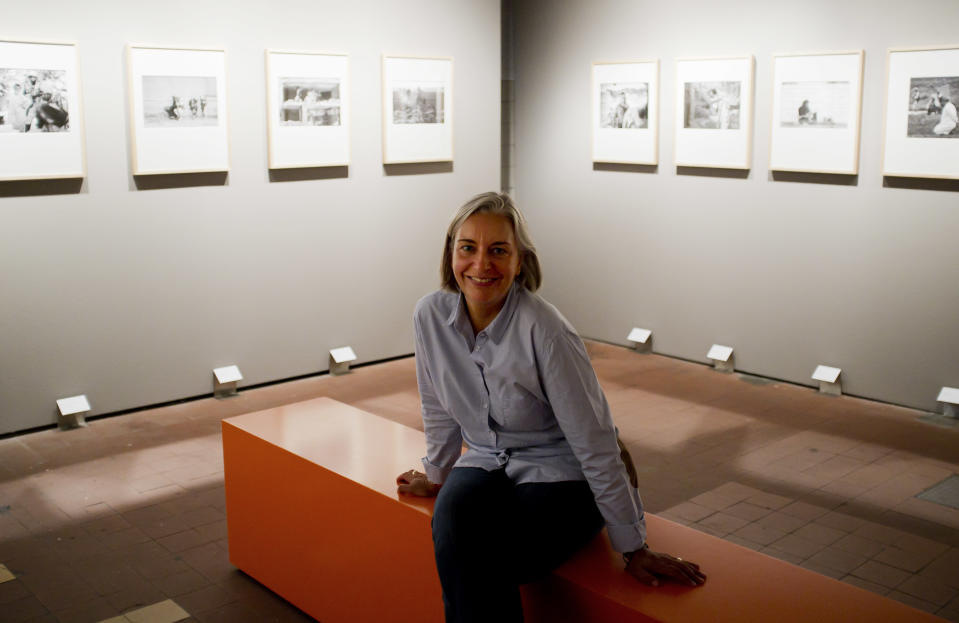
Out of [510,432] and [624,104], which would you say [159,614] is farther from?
[624,104]

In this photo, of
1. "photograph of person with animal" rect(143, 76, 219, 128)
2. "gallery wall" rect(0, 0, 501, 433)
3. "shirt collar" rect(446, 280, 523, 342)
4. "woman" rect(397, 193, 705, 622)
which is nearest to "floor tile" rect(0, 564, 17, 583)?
"gallery wall" rect(0, 0, 501, 433)

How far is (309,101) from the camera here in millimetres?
7715

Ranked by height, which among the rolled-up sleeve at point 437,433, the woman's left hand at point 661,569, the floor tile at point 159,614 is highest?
the rolled-up sleeve at point 437,433

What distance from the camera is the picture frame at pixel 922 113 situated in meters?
6.61

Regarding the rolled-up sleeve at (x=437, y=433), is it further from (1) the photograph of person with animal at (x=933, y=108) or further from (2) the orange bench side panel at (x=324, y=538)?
(1) the photograph of person with animal at (x=933, y=108)

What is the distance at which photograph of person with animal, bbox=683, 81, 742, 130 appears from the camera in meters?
7.89

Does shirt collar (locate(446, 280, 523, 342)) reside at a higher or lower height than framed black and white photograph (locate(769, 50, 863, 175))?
lower

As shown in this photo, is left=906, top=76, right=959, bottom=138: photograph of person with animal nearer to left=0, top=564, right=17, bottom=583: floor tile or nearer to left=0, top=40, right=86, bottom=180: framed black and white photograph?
left=0, top=40, right=86, bottom=180: framed black and white photograph

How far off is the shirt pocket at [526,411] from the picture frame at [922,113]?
15.8ft

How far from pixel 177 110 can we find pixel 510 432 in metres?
4.78

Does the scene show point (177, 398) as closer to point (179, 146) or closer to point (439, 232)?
point (179, 146)

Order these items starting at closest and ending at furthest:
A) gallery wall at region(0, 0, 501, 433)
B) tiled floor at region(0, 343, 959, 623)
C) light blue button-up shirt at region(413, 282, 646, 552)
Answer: light blue button-up shirt at region(413, 282, 646, 552)
tiled floor at region(0, 343, 959, 623)
gallery wall at region(0, 0, 501, 433)

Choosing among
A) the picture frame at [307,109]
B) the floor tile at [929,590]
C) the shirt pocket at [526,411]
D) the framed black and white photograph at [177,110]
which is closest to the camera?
the shirt pocket at [526,411]

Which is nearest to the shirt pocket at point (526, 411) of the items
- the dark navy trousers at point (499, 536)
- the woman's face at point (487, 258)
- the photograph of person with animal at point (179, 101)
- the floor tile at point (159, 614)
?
the dark navy trousers at point (499, 536)
